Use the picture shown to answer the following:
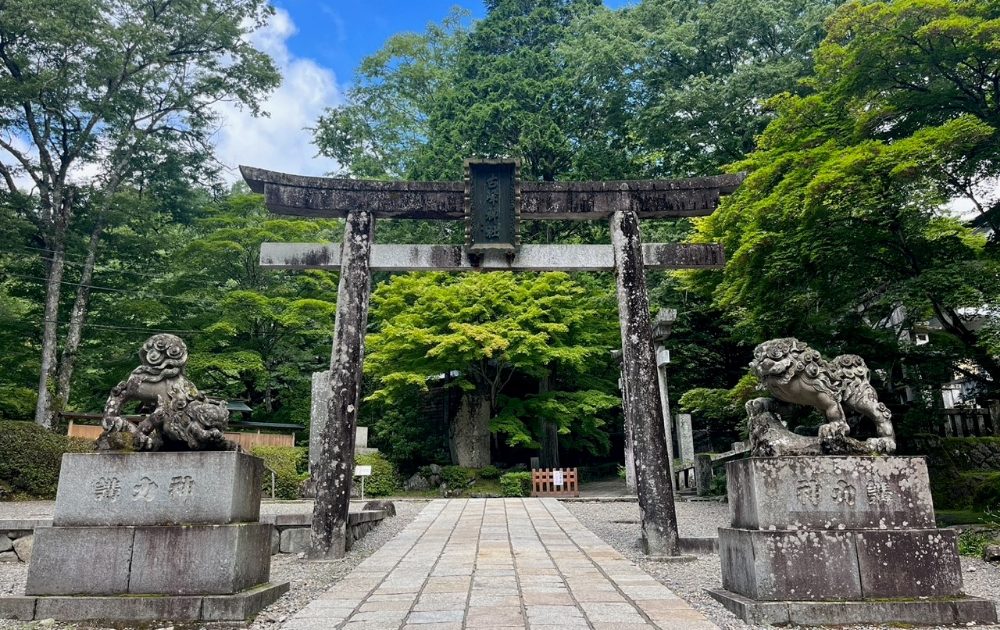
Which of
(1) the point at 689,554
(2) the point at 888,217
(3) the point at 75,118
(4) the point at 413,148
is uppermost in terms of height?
(4) the point at 413,148

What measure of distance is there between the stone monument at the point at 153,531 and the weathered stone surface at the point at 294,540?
3194 millimetres

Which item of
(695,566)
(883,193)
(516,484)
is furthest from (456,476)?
(883,193)

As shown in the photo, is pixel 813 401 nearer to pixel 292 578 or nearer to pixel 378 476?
pixel 292 578

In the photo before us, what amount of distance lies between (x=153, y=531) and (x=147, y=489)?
0.30m

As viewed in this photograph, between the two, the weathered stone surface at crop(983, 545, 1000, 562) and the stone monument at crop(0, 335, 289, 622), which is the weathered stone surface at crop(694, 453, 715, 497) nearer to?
the weathered stone surface at crop(983, 545, 1000, 562)

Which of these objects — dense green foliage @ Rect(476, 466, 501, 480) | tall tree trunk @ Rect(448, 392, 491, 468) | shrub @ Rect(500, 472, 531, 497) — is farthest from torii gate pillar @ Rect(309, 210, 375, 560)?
tall tree trunk @ Rect(448, 392, 491, 468)

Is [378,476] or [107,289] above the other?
[107,289]

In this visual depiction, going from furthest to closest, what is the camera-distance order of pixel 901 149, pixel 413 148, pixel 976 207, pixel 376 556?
pixel 413 148, pixel 976 207, pixel 901 149, pixel 376 556

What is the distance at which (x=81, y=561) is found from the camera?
4.15 meters

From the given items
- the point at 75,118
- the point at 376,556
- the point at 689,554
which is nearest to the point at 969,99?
the point at 689,554

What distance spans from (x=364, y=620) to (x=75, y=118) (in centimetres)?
2229

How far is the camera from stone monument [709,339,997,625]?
3.98 meters

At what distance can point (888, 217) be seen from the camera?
8.55m

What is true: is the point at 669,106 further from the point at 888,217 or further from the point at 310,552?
the point at 310,552
